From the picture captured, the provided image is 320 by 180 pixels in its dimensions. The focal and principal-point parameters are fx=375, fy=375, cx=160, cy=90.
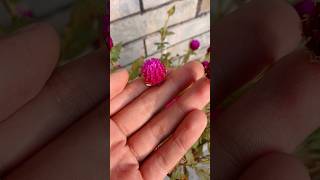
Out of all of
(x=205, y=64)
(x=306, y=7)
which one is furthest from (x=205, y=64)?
(x=306, y=7)

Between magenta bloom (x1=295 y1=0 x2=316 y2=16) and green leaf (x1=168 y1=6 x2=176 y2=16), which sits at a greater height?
magenta bloom (x1=295 y1=0 x2=316 y2=16)

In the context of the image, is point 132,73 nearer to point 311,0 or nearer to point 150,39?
point 150,39

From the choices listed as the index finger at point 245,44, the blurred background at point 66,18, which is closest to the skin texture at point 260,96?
the index finger at point 245,44

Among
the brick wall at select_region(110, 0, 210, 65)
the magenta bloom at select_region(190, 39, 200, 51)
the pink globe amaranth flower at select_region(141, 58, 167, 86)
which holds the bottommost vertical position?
the pink globe amaranth flower at select_region(141, 58, 167, 86)

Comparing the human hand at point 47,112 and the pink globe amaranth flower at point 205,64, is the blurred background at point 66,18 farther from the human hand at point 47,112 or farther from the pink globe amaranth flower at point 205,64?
the pink globe amaranth flower at point 205,64

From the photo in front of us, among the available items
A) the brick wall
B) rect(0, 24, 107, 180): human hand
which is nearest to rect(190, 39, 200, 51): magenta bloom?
the brick wall

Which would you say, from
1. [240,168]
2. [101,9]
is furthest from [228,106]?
[101,9]

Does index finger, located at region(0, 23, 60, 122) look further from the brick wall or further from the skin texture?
the skin texture
